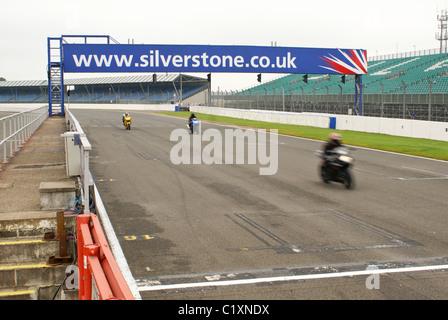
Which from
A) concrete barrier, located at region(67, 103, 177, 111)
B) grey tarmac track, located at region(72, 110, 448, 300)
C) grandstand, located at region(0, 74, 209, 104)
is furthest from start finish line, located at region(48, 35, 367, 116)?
grandstand, located at region(0, 74, 209, 104)

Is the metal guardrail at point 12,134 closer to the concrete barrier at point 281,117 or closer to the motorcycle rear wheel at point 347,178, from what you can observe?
the motorcycle rear wheel at point 347,178

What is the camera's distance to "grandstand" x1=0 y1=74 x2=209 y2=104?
3856 inches

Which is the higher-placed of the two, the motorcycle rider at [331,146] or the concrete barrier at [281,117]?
the concrete barrier at [281,117]

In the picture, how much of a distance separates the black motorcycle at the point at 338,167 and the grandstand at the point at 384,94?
17.0 meters

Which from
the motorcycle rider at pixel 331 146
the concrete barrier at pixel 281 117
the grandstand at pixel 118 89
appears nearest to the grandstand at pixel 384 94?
the concrete barrier at pixel 281 117

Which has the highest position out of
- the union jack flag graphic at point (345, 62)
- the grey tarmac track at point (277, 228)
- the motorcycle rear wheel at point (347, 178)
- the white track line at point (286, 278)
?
the union jack flag graphic at point (345, 62)

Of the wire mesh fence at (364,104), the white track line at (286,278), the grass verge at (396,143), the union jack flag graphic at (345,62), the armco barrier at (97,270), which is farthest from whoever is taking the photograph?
the union jack flag graphic at (345,62)

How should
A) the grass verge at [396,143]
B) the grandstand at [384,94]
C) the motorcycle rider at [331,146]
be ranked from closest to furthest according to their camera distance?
1. the motorcycle rider at [331,146]
2. the grass verge at [396,143]
3. the grandstand at [384,94]

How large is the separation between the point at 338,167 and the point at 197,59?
27938 mm

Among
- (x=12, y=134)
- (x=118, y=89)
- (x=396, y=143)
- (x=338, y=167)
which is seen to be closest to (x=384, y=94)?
(x=396, y=143)

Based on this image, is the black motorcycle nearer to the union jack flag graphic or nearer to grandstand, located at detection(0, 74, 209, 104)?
the union jack flag graphic

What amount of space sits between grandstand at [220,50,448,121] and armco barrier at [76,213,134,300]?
26.1 metres

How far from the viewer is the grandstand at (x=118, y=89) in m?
97.9
